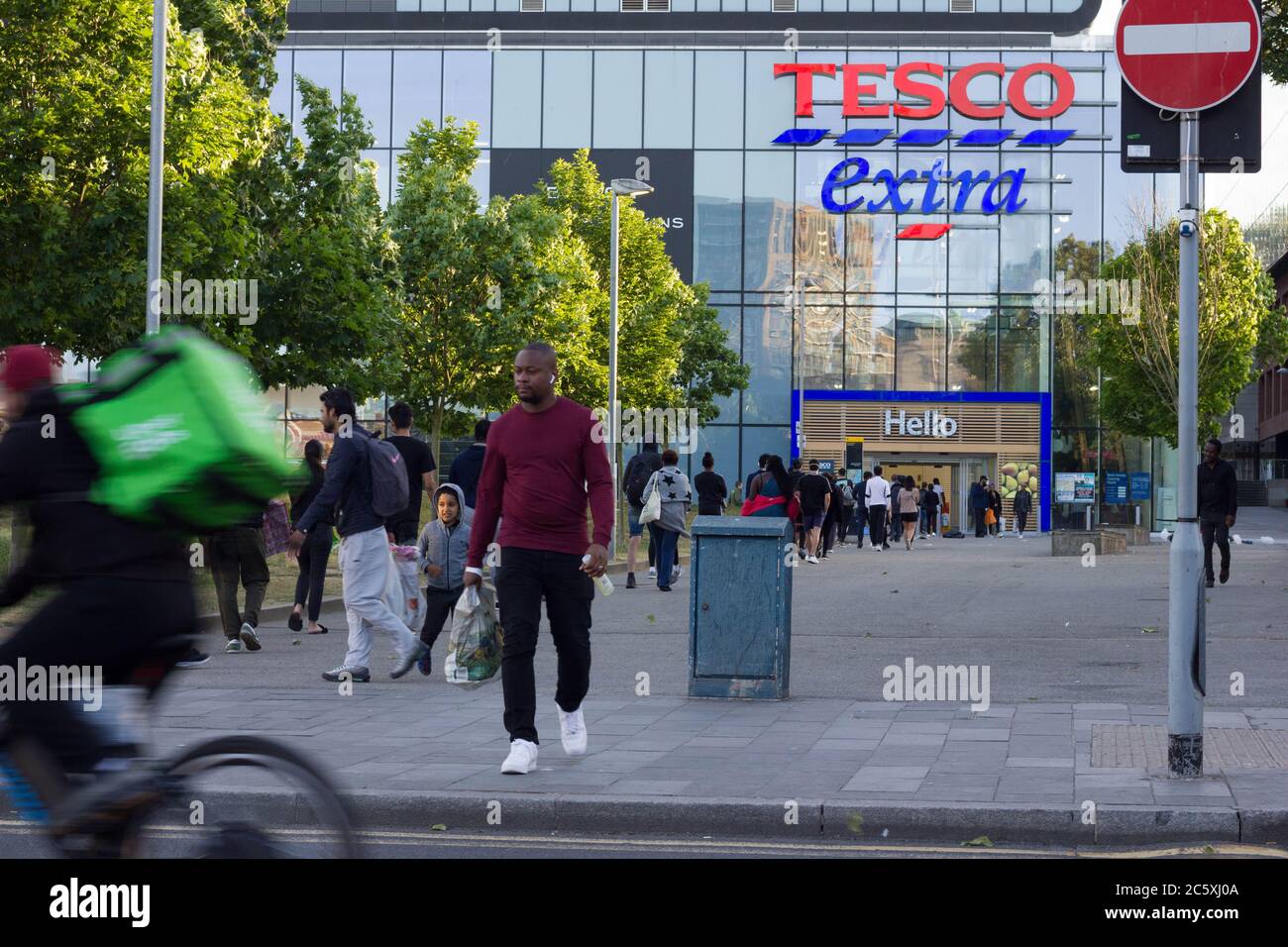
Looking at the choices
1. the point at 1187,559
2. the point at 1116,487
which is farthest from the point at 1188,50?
the point at 1116,487

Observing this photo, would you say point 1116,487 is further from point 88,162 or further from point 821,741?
point 821,741

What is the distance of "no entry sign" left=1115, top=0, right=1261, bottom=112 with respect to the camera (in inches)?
303

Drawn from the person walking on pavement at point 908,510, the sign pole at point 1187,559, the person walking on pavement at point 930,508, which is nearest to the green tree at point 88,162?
the sign pole at point 1187,559


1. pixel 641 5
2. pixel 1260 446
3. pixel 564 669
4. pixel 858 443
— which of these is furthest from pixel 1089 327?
pixel 1260 446

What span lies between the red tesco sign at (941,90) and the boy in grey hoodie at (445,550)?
45240 mm

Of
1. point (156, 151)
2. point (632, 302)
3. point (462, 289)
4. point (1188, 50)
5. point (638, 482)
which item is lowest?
point (638, 482)

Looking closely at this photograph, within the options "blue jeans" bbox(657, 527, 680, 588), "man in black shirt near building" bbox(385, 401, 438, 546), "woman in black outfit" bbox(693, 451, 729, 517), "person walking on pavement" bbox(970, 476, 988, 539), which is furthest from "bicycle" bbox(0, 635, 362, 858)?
"person walking on pavement" bbox(970, 476, 988, 539)

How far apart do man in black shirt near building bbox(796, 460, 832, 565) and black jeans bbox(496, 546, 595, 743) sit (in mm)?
23063

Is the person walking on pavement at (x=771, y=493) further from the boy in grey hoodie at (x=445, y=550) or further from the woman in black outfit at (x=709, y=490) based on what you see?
the boy in grey hoodie at (x=445, y=550)

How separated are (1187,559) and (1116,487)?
4701 cm

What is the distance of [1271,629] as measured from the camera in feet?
52.5

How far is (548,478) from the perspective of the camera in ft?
26.2

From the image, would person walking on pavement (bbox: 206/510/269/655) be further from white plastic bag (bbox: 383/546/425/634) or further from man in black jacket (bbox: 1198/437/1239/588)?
man in black jacket (bbox: 1198/437/1239/588)
